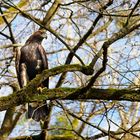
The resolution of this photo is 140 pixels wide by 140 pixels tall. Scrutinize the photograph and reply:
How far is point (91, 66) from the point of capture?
4312 millimetres

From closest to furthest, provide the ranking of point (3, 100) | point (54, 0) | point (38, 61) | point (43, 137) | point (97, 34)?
1. point (3, 100)
2. point (38, 61)
3. point (43, 137)
4. point (54, 0)
5. point (97, 34)

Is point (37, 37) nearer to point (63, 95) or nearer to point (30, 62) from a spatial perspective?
point (30, 62)

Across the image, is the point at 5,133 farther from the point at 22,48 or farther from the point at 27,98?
the point at 27,98

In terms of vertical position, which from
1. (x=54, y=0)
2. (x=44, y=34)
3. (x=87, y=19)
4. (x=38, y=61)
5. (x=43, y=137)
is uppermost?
(x=54, y=0)

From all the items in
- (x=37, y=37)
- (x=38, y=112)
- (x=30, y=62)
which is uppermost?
(x=37, y=37)

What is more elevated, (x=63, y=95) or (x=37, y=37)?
(x=37, y=37)

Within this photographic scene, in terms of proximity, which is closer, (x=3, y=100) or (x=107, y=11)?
(x=3, y=100)

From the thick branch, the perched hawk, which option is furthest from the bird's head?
the thick branch

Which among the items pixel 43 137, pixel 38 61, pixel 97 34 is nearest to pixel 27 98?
pixel 38 61

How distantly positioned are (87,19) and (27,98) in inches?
148

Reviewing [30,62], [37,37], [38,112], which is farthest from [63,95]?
[37,37]

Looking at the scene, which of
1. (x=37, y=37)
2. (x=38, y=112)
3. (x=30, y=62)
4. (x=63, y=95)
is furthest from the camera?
(x=37, y=37)

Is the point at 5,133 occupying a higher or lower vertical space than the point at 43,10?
lower

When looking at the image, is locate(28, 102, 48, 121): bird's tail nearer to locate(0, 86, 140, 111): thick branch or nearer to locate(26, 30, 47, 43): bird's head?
locate(0, 86, 140, 111): thick branch
